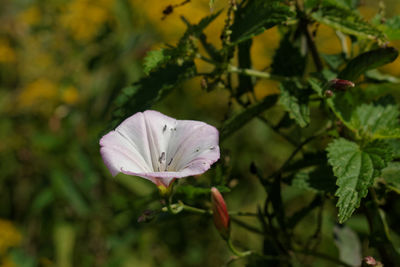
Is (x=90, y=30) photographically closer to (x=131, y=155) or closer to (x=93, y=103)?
(x=93, y=103)

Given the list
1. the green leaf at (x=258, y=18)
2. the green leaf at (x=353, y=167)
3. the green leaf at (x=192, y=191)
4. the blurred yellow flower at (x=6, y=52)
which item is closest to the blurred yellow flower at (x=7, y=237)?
the blurred yellow flower at (x=6, y=52)

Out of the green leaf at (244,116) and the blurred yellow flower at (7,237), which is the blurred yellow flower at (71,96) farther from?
the green leaf at (244,116)

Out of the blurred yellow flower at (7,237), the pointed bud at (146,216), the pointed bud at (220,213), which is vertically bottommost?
the blurred yellow flower at (7,237)

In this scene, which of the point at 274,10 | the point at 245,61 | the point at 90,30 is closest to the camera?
the point at 274,10

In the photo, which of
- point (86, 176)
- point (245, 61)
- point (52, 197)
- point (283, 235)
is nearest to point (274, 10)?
point (245, 61)

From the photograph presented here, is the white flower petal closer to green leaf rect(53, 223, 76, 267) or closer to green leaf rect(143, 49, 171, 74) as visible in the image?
green leaf rect(143, 49, 171, 74)

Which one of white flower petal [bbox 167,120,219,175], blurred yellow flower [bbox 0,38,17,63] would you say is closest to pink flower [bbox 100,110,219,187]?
white flower petal [bbox 167,120,219,175]
